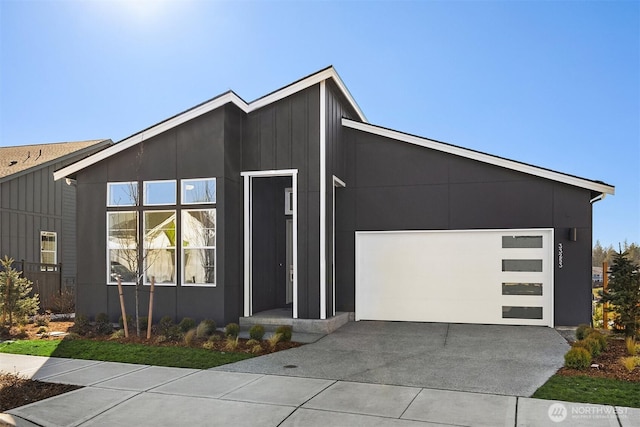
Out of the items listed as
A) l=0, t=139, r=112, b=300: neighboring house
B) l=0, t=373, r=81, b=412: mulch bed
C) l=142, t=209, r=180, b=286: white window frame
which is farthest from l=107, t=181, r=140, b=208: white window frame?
l=0, t=139, r=112, b=300: neighboring house

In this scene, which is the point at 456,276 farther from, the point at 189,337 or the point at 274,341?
the point at 189,337

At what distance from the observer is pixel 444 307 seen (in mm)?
11602

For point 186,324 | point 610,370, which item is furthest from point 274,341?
point 610,370

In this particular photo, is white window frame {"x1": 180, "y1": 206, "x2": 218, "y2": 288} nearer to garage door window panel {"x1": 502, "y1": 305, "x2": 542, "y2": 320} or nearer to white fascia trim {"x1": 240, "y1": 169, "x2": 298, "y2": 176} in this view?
white fascia trim {"x1": 240, "y1": 169, "x2": 298, "y2": 176}

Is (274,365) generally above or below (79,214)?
below

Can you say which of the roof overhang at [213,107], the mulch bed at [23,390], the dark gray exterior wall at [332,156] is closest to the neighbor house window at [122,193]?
the roof overhang at [213,107]

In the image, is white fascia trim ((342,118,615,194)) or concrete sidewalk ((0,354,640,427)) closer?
concrete sidewalk ((0,354,640,427))

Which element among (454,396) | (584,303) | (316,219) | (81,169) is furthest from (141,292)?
(584,303)

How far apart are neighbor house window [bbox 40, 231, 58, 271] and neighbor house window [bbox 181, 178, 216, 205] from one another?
1074 cm

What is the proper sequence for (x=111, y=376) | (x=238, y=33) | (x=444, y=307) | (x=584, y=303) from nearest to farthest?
(x=111, y=376) → (x=584, y=303) → (x=444, y=307) → (x=238, y=33)

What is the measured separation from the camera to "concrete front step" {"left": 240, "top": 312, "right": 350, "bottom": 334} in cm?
1033

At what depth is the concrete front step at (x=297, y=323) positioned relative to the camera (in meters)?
10.3

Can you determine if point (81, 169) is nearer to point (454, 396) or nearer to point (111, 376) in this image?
point (111, 376)

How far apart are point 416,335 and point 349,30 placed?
315 inches
